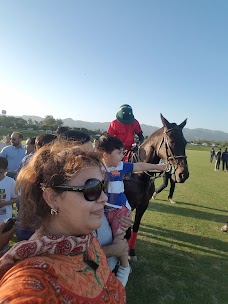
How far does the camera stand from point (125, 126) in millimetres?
5133

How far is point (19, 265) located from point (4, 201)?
12.0 feet

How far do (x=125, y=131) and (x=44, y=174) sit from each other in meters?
4.03

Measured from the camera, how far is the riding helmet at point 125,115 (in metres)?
4.98

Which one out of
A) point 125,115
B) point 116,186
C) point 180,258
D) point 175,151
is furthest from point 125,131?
point 180,258

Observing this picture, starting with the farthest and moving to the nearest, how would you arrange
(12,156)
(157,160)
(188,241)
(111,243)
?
(12,156) → (188,241) → (157,160) → (111,243)

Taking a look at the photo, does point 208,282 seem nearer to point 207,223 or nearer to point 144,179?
point 144,179

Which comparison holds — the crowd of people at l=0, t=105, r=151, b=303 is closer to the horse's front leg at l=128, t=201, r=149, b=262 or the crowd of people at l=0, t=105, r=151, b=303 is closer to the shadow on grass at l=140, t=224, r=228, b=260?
the horse's front leg at l=128, t=201, r=149, b=262

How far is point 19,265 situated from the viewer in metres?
0.95

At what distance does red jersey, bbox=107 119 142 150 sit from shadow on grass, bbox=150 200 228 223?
418 centimetres

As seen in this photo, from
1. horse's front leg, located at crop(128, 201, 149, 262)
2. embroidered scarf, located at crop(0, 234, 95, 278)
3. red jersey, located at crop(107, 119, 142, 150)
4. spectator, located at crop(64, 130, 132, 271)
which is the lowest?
horse's front leg, located at crop(128, 201, 149, 262)

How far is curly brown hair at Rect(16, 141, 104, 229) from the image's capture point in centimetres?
121

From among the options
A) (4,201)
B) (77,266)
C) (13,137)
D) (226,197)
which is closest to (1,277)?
(77,266)

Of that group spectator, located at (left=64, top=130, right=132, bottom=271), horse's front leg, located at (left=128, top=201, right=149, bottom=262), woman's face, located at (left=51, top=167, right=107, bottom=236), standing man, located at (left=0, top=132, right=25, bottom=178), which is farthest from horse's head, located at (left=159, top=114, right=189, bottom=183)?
standing man, located at (left=0, top=132, right=25, bottom=178)

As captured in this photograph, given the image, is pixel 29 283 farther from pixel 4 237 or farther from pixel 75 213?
pixel 4 237
